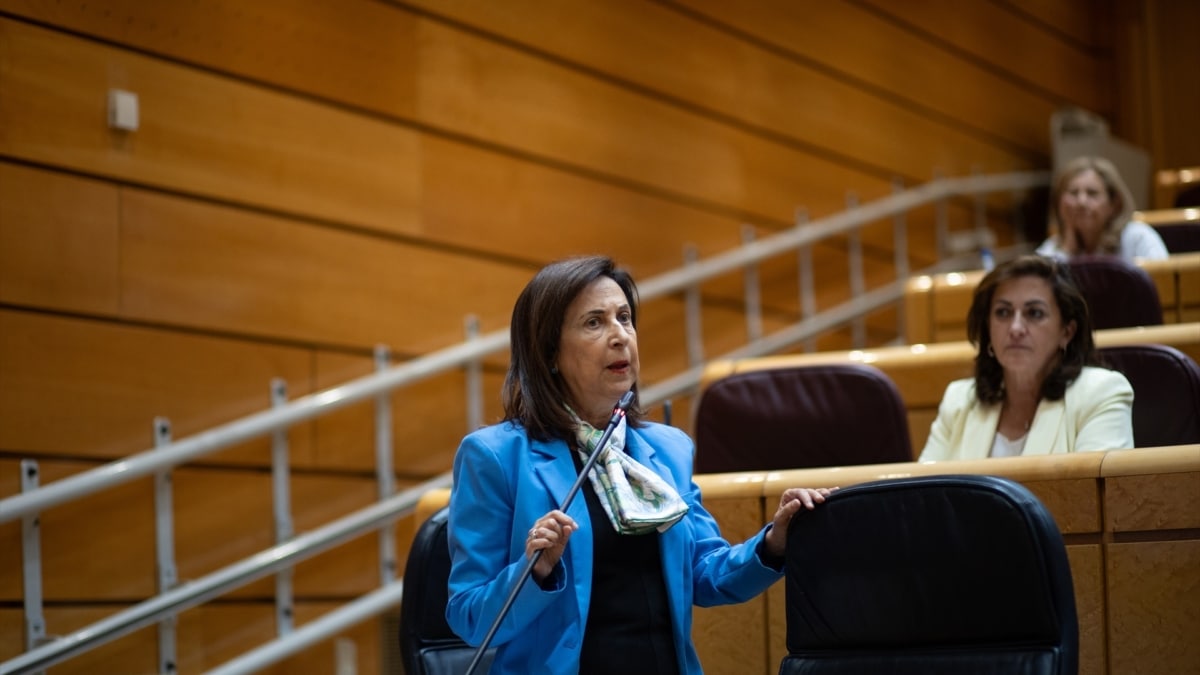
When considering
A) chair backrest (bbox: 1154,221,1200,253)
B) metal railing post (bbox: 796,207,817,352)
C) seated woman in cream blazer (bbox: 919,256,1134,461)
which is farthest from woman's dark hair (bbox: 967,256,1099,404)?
metal railing post (bbox: 796,207,817,352)

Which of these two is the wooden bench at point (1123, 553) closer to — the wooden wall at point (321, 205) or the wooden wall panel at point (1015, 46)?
the wooden wall at point (321, 205)

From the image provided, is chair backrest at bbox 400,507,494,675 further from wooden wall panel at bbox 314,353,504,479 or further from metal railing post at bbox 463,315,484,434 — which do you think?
metal railing post at bbox 463,315,484,434

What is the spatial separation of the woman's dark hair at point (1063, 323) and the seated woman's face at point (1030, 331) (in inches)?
0.6

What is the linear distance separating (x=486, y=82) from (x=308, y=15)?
631 mm

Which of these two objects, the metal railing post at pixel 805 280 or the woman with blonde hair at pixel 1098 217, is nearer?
the woman with blonde hair at pixel 1098 217

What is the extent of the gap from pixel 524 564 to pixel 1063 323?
1533 mm

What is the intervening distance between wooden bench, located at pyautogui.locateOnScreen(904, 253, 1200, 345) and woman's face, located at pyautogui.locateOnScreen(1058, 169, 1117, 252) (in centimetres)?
25

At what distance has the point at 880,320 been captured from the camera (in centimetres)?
580

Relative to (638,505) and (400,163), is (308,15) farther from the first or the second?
(638,505)

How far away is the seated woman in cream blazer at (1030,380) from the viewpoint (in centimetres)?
265

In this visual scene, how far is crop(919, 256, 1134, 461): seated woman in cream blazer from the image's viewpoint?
2650mm

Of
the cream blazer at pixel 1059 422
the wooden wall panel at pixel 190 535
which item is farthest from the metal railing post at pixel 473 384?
the cream blazer at pixel 1059 422

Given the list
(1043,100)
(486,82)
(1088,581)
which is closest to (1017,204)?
(1043,100)

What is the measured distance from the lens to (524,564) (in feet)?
5.30
